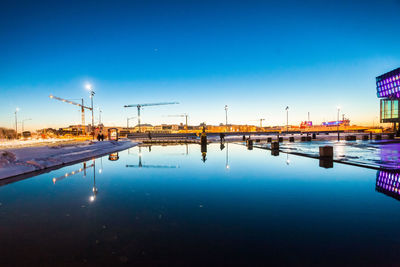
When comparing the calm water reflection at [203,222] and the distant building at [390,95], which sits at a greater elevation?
the distant building at [390,95]

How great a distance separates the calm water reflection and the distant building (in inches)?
2750

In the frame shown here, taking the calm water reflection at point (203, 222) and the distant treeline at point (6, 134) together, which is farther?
the distant treeline at point (6, 134)

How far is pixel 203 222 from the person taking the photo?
14.6 feet

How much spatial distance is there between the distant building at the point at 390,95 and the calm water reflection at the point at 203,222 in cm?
6985

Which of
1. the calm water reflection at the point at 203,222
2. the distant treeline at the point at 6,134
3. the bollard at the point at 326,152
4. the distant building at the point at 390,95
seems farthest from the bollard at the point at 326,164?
the distant treeline at the point at 6,134

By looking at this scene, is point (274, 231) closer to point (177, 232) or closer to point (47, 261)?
point (177, 232)

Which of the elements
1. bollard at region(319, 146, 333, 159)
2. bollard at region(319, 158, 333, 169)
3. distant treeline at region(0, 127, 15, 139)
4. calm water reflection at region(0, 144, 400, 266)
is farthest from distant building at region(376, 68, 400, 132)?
distant treeline at region(0, 127, 15, 139)

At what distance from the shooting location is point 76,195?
6695 mm

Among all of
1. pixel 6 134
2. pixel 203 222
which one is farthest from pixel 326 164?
pixel 6 134

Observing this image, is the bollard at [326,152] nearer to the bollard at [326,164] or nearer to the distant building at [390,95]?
the bollard at [326,164]

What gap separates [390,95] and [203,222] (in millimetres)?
80311

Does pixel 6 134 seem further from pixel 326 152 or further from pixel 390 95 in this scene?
pixel 390 95

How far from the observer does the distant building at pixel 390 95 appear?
57062mm

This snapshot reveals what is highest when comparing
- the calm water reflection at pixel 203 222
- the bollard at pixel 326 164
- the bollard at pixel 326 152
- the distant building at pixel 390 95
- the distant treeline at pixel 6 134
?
the distant building at pixel 390 95
